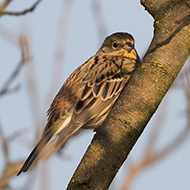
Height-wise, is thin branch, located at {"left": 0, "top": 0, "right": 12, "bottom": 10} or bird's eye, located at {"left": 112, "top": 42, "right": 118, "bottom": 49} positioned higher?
thin branch, located at {"left": 0, "top": 0, "right": 12, "bottom": 10}

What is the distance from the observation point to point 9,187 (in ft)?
12.8

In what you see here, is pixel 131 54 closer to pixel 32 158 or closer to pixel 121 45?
pixel 121 45

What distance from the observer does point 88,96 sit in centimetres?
485

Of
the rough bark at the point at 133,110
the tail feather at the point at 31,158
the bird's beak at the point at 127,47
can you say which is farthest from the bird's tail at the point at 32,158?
the bird's beak at the point at 127,47

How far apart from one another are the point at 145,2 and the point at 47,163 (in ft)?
4.84

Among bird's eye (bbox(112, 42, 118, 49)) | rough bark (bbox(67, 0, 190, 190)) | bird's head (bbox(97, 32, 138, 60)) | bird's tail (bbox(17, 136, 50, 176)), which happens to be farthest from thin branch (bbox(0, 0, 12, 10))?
bird's eye (bbox(112, 42, 118, 49))

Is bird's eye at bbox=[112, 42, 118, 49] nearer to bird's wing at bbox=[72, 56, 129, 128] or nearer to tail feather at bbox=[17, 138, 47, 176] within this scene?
bird's wing at bbox=[72, 56, 129, 128]

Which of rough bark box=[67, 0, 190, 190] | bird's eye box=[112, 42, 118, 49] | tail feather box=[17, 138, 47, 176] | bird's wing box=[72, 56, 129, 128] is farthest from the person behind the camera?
bird's eye box=[112, 42, 118, 49]

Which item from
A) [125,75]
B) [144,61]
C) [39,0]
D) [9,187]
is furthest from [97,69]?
[144,61]

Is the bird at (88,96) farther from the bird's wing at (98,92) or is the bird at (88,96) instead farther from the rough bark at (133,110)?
the rough bark at (133,110)

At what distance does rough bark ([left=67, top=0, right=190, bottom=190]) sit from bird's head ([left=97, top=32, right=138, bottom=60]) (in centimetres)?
296

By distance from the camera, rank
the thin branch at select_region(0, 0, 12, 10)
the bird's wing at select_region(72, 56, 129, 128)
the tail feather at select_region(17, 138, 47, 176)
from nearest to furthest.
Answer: the thin branch at select_region(0, 0, 12, 10) < the tail feather at select_region(17, 138, 47, 176) < the bird's wing at select_region(72, 56, 129, 128)

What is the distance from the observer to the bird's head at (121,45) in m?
5.75

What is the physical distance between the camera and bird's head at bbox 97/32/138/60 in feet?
18.9
